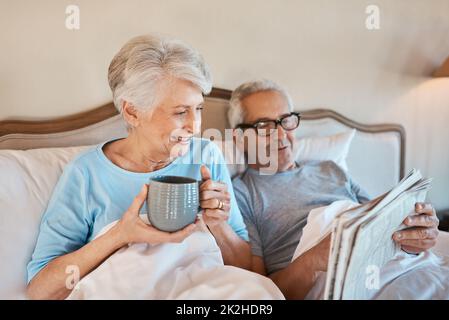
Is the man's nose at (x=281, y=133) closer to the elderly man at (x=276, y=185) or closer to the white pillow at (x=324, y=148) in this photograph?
the elderly man at (x=276, y=185)

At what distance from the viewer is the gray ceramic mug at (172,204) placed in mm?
782

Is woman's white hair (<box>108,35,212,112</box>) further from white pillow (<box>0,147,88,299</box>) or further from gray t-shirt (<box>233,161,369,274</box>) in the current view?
gray t-shirt (<box>233,161,369,274</box>)


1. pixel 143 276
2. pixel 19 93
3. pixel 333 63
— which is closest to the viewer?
pixel 143 276

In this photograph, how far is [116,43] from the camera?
1.43m

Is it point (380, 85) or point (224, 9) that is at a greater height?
point (224, 9)

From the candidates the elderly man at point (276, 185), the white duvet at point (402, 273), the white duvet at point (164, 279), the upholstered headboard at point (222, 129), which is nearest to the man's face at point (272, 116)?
the elderly man at point (276, 185)

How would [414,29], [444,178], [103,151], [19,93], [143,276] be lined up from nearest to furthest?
[143,276]
[103,151]
[19,93]
[414,29]
[444,178]

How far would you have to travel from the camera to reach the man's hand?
0.99 meters

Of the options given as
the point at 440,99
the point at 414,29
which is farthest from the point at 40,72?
the point at 440,99

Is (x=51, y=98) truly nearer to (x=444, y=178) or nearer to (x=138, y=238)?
(x=138, y=238)

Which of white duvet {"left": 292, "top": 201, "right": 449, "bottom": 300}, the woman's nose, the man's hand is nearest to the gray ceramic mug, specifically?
the woman's nose

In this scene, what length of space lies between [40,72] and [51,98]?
0.09m

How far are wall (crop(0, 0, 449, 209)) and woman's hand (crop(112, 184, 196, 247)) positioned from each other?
68 centimetres

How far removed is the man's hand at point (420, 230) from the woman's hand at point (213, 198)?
412mm
